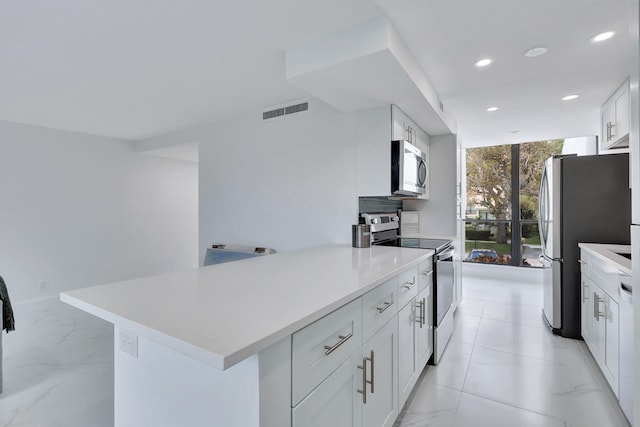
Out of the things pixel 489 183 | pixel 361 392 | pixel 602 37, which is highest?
pixel 602 37

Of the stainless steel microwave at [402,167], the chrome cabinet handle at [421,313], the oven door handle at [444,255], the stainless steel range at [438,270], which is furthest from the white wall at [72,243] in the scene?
the stainless steel microwave at [402,167]

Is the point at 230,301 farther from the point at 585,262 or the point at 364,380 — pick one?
the point at 585,262

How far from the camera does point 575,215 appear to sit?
2.85m

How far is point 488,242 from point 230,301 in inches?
220

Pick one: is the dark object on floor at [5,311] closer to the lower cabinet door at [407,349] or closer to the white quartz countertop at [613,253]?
the lower cabinet door at [407,349]

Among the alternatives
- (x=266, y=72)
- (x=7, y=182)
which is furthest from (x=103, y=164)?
(x=266, y=72)

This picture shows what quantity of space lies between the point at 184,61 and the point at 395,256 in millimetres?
2089

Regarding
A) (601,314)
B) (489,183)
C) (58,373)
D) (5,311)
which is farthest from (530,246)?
(5,311)

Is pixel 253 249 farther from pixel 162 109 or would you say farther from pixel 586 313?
pixel 586 313

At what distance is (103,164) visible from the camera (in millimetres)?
4758

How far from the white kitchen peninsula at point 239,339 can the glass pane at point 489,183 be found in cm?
467

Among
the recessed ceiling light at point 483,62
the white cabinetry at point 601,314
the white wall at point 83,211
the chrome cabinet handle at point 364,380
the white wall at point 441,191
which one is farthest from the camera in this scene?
the white wall at point 83,211

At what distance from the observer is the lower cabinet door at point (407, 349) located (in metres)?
1.74

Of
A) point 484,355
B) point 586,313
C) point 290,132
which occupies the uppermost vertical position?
point 290,132
